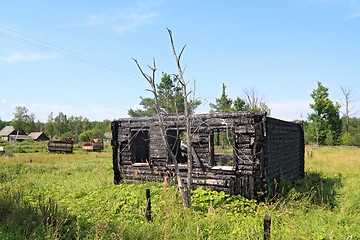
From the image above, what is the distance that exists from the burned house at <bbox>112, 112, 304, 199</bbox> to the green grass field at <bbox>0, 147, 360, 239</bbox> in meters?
0.56

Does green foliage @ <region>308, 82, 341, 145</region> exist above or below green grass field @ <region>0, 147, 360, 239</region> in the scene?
above

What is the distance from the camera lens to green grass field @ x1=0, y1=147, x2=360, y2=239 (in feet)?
15.7

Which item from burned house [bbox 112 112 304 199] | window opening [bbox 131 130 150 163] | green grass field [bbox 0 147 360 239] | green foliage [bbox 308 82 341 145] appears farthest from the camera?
green foliage [bbox 308 82 341 145]

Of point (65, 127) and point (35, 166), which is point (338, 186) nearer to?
point (35, 166)

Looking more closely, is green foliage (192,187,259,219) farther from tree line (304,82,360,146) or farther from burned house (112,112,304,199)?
tree line (304,82,360,146)

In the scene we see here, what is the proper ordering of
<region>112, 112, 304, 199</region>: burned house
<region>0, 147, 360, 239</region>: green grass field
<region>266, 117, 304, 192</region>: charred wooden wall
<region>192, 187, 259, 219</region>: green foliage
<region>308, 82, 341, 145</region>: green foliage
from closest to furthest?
<region>0, 147, 360, 239</region>: green grass field, <region>192, 187, 259, 219</region>: green foliage, <region>112, 112, 304, 199</region>: burned house, <region>266, 117, 304, 192</region>: charred wooden wall, <region>308, 82, 341, 145</region>: green foliage

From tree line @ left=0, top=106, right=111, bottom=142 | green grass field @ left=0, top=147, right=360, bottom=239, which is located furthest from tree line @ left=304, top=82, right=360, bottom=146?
tree line @ left=0, top=106, right=111, bottom=142

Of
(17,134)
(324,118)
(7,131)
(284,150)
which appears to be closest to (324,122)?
(324,118)

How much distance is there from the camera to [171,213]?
218 inches

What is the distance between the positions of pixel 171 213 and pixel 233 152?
372 centimetres

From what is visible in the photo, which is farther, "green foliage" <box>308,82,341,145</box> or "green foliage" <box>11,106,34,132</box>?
"green foliage" <box>11,106,34,132</box>

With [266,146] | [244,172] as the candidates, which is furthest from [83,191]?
[266,146]

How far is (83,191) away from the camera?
9273 millimetres

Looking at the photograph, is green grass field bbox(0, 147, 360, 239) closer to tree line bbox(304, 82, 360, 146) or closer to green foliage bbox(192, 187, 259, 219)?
green foliage bbox(192, 187, 259, 219)
